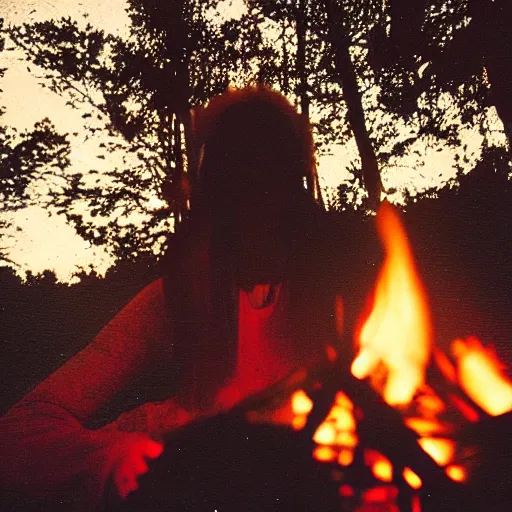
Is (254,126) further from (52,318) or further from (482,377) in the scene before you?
(52,318)

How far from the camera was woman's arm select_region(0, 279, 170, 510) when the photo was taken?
1022 millimetres

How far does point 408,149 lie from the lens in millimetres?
7199

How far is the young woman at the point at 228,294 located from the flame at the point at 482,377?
604 mm

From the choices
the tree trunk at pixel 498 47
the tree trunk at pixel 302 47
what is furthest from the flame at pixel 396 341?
the tree trunk at pixel 302 47

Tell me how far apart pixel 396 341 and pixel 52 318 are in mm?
6275

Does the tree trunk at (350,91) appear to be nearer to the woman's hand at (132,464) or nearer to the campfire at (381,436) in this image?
the campfire at (381,436)

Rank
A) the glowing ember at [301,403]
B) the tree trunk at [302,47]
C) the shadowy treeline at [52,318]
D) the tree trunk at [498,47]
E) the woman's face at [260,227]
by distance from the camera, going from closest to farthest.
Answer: the glowing ember at [301,403] → the woman's face at [260,227] → the tree trunk at [498,47] → the shadowy treeline at [52,318] → the tree trunk at [302,47]

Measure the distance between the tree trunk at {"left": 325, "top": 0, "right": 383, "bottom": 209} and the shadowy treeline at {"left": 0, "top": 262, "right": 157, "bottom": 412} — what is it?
11.7 ft

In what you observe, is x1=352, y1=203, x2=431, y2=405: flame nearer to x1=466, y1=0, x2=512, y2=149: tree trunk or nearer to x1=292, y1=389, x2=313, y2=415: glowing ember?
x1=292, y1=389, x2=313, y2=415: glowing ember

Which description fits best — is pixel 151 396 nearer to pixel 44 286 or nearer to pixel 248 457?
pixel 248 457

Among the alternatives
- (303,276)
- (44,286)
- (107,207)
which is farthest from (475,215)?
(107,207)

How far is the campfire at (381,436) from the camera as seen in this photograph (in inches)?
29.7

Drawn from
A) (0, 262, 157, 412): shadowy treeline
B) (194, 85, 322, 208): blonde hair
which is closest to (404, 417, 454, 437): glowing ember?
(194, 85, 322, 208): blonde hair

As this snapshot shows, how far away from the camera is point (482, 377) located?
988mm
